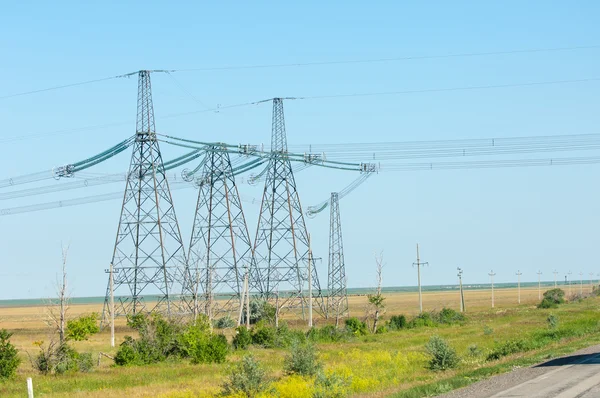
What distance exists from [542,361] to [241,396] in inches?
498

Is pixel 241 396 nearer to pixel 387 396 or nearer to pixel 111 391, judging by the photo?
pixel 387 396

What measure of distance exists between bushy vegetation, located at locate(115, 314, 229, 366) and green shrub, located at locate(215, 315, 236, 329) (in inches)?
1275

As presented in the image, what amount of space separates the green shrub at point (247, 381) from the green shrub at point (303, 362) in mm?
5630

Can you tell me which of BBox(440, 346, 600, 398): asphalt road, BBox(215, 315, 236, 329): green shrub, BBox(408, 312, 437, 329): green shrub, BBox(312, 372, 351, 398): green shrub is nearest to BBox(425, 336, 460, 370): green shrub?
BBox(440, 346, 600, 398): asphalt road

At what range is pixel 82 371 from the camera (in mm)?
45469

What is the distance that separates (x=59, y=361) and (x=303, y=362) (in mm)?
16409

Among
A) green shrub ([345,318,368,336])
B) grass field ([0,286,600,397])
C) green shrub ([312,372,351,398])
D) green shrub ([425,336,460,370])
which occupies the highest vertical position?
green shrub ([312,372,351,398])

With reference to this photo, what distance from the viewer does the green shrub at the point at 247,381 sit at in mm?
29359

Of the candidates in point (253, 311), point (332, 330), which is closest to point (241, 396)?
point (332, 330)

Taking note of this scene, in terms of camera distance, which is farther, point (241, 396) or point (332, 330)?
point (332, 330)

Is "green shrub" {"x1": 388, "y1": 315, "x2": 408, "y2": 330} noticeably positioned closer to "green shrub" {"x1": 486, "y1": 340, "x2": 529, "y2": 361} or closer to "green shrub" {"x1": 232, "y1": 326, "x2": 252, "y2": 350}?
"green shrub" {"x1": 232, "y1": 326, "x2": 252, "y2": 350}

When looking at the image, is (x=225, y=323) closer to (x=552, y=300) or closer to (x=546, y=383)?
(x=552, y=300)

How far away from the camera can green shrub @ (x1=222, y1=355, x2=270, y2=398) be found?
1156 inches

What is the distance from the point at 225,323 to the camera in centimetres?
8888
